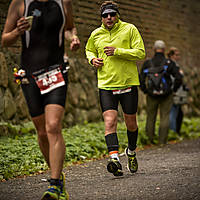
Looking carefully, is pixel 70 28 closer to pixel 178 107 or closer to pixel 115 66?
pixel 115 66

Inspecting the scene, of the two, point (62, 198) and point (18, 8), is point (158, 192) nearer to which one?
point (62, 198)

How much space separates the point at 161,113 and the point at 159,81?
0.89m

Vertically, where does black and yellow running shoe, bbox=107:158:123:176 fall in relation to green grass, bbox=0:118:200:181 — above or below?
above

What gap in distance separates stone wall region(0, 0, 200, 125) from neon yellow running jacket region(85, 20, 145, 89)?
2385 mm

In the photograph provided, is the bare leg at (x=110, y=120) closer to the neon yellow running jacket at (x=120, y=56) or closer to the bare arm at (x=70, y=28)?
the neon yellow running jacket at (x=120, y=56)

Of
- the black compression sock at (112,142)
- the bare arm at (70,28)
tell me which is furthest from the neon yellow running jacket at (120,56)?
the bare arm at (70,28)

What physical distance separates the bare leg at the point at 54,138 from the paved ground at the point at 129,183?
23.2 inches

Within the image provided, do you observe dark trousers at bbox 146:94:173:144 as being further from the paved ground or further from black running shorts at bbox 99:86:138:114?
black running shorts at bbox 99:86:138:114

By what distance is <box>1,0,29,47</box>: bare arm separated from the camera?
425cm

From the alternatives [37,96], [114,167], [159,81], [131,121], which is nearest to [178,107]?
[159,81]

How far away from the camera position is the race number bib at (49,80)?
4.37 m

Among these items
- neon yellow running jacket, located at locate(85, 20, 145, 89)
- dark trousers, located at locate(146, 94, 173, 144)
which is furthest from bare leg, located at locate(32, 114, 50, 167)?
dark trousers, located at locate(146, 94, 173, 144)

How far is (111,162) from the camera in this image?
5832 millimetres

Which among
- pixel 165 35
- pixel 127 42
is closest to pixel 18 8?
pixel 127 42
